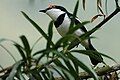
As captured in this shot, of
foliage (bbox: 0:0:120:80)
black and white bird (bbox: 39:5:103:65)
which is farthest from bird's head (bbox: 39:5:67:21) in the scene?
foliage (bbox: 0:0:120:80)

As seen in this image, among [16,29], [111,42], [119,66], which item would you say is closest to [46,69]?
[119,66]

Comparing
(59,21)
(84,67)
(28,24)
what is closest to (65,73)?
(84,67)

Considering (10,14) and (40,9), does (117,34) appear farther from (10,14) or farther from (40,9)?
(10,14)

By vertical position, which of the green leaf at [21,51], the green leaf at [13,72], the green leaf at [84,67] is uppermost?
the green leaf at [21,51]

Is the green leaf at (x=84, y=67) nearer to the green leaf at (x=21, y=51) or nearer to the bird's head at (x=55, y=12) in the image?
the green leaf at (x=21, y=51)

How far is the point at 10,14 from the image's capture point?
1864mm

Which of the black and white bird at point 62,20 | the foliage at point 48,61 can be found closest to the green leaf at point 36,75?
the foliage at point 48,61

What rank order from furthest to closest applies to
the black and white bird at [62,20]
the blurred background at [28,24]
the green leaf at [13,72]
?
the blurred background at [28,24] → the black and white bird at [62,20] → the green leaf at [13,72]

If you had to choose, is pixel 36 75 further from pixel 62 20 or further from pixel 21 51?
pixel 62 20

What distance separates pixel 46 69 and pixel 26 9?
1117 mm

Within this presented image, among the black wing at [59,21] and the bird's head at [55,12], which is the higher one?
the bird's head at [55,12]

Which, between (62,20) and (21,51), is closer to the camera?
(21,51)

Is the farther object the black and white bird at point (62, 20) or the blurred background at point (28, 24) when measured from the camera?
the blurred background at point (28, 24)

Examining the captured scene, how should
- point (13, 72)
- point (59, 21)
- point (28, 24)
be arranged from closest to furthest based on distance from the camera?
point (13, 72) < point (59, 21) < point (28, 24)
